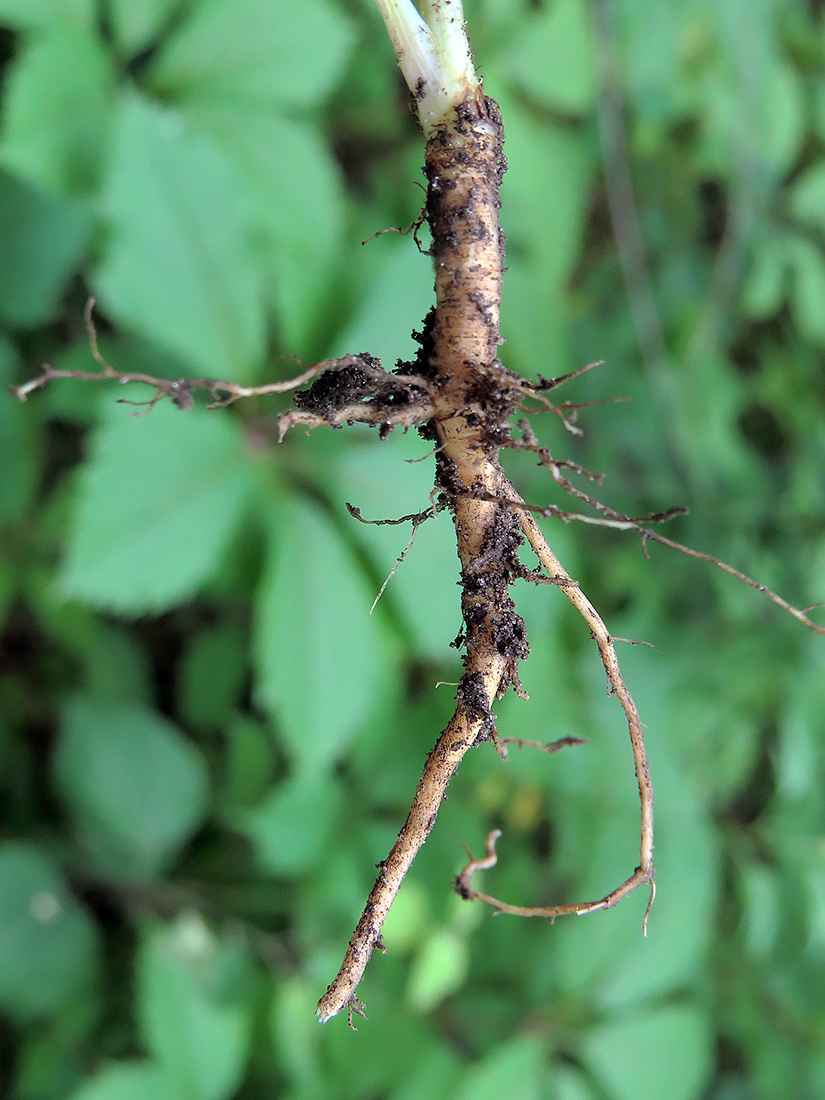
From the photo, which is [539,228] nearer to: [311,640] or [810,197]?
[810,197]

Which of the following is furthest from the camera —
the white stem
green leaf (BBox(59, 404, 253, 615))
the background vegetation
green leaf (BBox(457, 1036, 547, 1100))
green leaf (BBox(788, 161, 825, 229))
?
green leaf (BBox(788, 161, 825, 229))

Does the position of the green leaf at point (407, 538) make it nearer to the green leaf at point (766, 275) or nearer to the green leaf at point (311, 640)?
the green leaf at point (311, 640)

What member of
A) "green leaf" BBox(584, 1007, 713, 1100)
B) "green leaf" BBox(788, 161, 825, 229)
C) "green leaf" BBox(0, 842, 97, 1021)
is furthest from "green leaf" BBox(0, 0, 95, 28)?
"green leaf" BBox(584, 1007, 713, 1100)

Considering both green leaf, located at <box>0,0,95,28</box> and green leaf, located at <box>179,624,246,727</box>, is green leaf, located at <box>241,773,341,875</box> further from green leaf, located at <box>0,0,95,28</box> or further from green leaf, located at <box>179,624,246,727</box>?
green leaf, located at <box>0,0,95,28</box>

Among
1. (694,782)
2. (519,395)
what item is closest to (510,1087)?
(694,782)

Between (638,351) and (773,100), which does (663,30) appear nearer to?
(773,100)

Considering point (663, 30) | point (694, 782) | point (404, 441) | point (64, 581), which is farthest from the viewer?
point (694, 782)
